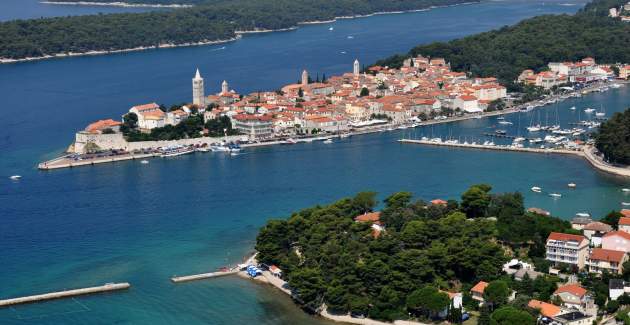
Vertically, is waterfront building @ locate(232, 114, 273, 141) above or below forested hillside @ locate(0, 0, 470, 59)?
below

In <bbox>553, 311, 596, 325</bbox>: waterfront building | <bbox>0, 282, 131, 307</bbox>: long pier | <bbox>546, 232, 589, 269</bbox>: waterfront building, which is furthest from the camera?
<bbox>546, 232, 589, 269</bbox>: waterfront building

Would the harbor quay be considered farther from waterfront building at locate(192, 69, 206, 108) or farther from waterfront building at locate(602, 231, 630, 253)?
waterfront building at locate(602, 231, 630, 253)

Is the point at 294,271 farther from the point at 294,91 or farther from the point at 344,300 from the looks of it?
the point at 294,91

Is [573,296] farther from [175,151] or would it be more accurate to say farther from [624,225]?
[175,151]

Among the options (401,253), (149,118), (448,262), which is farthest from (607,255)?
(149,118)

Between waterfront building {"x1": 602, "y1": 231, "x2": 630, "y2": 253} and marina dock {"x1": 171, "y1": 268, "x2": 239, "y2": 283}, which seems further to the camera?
marina dock {"x1": 171, "y1": 268, "x2": 239, "y2": 283}

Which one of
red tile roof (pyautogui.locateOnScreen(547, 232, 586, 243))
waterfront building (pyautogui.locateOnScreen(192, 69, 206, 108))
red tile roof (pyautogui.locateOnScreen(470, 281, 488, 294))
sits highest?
waterfront building (pyautogui.locateOnScreen(192, 69, 206, 108))

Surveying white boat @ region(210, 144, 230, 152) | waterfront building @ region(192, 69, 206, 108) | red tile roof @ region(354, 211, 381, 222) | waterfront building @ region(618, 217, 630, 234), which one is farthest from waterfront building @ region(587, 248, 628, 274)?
waterfront building @ region(192, 69, 206, 108)
